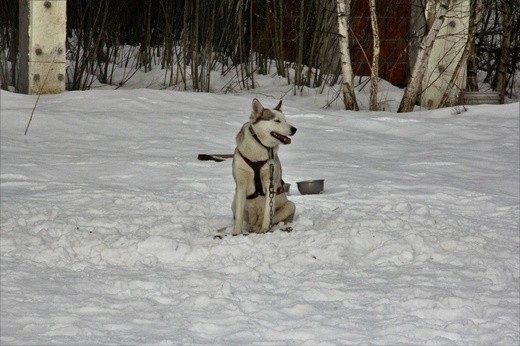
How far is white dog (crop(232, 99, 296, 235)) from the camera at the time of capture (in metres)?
6.64

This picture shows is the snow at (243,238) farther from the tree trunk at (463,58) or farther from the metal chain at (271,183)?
the tree trunk at (463,58)

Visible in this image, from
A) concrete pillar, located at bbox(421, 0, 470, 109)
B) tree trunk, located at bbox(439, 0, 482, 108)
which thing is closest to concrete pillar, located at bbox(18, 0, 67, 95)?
concrete pillar, located at bbox(421, 0, 470, 109)

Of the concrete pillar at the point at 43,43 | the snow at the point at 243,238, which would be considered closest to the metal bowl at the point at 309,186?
the snow at the point at 243,238

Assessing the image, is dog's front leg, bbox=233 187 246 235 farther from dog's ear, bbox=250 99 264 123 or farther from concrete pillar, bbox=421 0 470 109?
concrete pillar, bbox=421 0 470 109

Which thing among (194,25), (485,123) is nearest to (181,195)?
(485,123)

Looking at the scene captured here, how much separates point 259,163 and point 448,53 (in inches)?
269

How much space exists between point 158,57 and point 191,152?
5.32 metres

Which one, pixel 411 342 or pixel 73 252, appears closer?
pixel 411 342

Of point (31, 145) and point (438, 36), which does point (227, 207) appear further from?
point (438, 36)

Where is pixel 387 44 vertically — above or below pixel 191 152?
above

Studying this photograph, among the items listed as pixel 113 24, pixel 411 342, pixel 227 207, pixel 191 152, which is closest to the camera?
pixel 411 342

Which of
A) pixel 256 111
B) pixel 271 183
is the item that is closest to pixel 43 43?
pixel 256 111

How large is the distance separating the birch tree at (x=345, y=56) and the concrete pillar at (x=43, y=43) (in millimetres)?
3132

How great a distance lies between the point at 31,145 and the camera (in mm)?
10266
